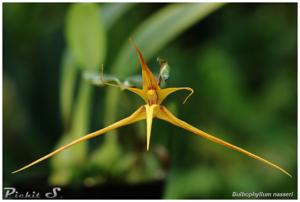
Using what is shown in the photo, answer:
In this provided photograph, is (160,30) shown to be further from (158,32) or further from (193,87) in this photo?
(193,87)

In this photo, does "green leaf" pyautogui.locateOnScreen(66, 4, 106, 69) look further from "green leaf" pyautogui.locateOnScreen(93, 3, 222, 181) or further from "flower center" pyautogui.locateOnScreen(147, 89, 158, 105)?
"flower center" pyautogui.locateOnScreen(147, 89, 158, 105)

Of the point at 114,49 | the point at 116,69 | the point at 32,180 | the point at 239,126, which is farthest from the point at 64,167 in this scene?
the point at 239,126

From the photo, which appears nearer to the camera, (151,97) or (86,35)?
(151,97)

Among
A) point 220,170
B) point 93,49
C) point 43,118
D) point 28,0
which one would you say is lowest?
point 220,170

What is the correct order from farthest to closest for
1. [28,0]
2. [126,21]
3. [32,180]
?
[126,21] < [28,0] < [32,180]

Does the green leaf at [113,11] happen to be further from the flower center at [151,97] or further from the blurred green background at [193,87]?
the flower center at [151,97]

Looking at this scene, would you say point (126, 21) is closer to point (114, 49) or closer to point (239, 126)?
point (114, 49)

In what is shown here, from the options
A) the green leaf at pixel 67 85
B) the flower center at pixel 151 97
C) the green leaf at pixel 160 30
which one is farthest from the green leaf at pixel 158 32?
the flower center at pixel 151 97

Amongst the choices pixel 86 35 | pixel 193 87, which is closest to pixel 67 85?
pixel 86 35
